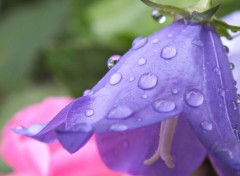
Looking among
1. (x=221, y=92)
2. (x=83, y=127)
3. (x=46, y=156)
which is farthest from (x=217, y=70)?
(x=46, y=156)

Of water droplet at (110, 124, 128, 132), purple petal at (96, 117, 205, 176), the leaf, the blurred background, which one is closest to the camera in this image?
water droplet at (110, 124, 128, 132)

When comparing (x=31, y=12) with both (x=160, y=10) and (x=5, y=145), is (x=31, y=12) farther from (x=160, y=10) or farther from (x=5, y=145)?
(x=160, y=10)

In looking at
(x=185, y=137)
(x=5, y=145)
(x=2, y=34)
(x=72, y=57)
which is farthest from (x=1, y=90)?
(x=185, y=137)

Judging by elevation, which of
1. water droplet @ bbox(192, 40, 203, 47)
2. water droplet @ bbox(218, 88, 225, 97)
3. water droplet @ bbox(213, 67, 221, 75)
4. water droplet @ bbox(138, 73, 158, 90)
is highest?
water droplet @ bbox(138, 73, 158, 90)

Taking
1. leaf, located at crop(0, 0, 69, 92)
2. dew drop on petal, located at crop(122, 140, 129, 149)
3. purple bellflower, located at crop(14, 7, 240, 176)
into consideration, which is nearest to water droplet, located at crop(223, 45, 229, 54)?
purple bellflower, located at crop(14, 7, 240, 176)

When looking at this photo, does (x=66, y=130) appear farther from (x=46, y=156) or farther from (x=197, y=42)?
(x=46, y=156)

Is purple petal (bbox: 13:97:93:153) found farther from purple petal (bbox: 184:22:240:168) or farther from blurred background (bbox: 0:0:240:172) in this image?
blurred background (bbox: 0:0:240:172)

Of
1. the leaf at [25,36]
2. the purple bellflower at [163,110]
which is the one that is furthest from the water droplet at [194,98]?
the leaf at [25,36]
